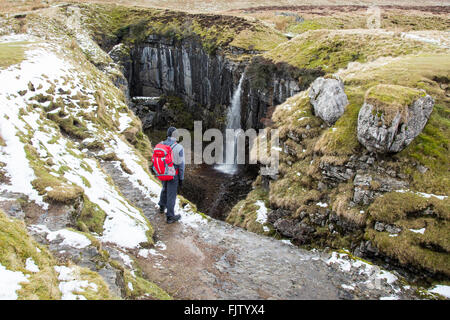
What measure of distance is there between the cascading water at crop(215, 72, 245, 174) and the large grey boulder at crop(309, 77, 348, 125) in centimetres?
2057

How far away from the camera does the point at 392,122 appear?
1546 centimetres

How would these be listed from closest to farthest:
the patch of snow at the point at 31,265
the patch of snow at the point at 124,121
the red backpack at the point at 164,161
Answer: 1. the patch of snow at the point at 31,265
2. the red backpack at the point at 164,161
3. the patch of snow at the point at 124,121

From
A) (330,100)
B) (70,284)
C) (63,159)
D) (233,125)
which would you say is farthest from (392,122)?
(233,125)

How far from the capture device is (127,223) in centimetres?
994

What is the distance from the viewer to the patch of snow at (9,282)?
13.0ft

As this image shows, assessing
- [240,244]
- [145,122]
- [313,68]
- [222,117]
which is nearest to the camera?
[240,244]

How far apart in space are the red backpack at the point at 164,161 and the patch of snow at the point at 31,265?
613 cm

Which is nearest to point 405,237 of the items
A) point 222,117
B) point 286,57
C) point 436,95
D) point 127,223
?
point 436,95

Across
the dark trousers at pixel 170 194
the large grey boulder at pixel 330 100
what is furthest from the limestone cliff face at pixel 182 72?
the dark trousers at pixel 170 194

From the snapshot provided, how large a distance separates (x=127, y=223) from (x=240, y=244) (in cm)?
400

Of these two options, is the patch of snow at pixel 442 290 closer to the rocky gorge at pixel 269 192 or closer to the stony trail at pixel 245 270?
the rocky gorge at pixel 269 192

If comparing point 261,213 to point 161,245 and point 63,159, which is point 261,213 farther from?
point 63,159

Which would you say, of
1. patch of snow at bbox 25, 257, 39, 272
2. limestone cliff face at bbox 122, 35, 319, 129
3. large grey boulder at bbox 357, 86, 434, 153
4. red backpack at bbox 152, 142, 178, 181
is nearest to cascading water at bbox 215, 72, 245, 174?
limestone cliff face at bbox 122, 35, 319, 129
